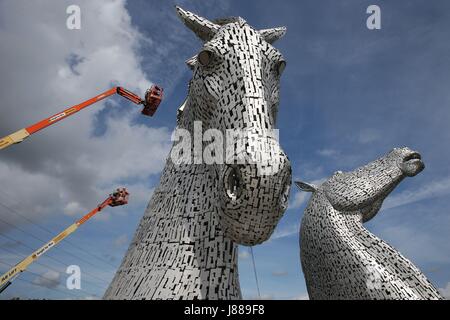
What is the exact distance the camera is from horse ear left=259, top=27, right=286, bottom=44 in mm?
3147

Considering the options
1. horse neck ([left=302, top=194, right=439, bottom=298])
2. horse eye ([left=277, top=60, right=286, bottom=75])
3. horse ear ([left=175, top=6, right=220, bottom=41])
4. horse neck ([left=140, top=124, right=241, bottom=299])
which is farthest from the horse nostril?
horse neck ([left=302, top=194, right=439, bottom=298])

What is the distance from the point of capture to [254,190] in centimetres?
185

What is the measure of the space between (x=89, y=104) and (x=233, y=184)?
11715 millimetres

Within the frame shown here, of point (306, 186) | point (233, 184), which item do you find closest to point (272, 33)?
point (233, 184)

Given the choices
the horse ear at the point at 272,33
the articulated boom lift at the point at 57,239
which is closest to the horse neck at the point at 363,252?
the horse ear at the point at 272,33

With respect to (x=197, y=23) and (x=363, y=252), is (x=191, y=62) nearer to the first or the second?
(x=197, y=23)

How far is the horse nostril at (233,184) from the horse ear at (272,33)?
1703 millimetres

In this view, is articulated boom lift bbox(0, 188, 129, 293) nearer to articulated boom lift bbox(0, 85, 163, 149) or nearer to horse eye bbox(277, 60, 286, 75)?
articulated boom lift bbox(0, 85, 163, 149)

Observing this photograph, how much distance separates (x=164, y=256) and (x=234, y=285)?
0.52 metres

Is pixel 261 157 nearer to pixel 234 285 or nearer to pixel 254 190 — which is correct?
pixel 254 190

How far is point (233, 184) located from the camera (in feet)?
6.39

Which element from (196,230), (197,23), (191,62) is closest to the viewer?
(196,230)

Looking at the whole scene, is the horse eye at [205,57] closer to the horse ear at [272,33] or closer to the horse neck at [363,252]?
the horse ear at [272,33]
